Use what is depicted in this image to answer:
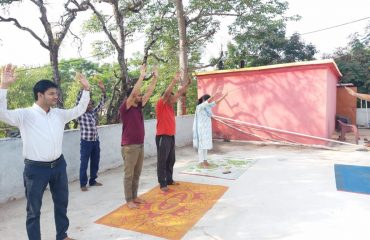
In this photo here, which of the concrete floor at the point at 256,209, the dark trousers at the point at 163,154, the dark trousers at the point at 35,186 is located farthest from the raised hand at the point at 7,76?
the dark trousers at the point at 163,154

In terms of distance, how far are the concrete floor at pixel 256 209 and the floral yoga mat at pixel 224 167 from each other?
0.64ft

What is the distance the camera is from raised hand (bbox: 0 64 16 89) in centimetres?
230

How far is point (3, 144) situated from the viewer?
410 cm

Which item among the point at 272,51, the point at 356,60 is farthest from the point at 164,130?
the point at 356,60

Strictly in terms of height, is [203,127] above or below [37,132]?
below

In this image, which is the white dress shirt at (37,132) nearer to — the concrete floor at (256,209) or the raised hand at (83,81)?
the raised hand at (83,81)

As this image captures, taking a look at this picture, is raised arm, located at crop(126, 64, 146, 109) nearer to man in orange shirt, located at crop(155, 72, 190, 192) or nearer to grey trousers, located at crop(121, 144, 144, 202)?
grey trousers, located at crop(121, 144, 144, 202)

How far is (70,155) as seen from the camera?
5.13 metres

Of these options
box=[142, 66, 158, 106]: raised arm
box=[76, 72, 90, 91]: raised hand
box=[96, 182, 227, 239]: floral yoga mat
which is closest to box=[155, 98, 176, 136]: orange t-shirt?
box=[142, 66, 158, 106]: raised arm

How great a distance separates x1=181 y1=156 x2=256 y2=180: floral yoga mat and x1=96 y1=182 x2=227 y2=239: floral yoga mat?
29.0 inches

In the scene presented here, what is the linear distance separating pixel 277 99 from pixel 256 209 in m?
5.71

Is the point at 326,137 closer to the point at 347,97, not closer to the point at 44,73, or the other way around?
the point at 347,97

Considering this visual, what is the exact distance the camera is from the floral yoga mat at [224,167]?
531 centimetres

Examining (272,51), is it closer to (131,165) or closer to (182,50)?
(182,50)
